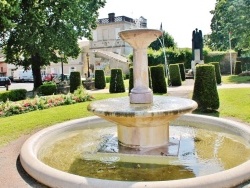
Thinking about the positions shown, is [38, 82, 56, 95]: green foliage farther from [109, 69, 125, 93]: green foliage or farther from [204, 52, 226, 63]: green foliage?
[204, 52, 226, 63]: green foliage

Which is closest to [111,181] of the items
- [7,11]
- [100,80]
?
[7,11]

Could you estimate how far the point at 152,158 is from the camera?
21.5 ft

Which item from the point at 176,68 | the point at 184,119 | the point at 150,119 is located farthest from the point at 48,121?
the point at 176,68

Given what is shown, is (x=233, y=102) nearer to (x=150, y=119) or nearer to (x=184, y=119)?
(x=184, y=119)

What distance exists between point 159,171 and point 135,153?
3.56 feet

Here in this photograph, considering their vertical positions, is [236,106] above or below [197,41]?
below

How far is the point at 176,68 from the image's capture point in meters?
24.0

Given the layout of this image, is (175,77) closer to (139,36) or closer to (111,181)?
(139,36)

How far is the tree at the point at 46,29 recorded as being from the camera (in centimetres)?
2364

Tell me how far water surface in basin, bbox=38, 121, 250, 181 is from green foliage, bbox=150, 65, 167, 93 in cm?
991

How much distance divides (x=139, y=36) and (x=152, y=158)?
284 cm

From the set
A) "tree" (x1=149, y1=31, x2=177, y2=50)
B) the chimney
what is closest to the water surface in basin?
"tree" (x1=149, y1=31, x2=177, y2=50)

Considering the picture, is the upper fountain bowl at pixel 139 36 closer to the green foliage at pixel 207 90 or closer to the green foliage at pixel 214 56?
the green foliage at pixel 207 90

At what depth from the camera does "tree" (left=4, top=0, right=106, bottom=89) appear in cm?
2364
